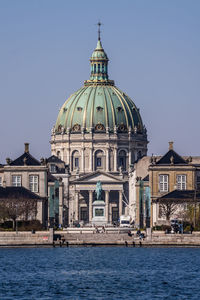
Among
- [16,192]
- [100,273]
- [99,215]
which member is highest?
[16,192]

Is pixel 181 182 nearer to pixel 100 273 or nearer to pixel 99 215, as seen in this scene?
pixel 99 215

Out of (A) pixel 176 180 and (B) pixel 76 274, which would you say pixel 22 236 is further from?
(A) pixel 176 180

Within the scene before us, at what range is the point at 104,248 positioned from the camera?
11788 cm

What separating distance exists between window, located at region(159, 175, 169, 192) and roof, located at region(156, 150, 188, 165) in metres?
2.03

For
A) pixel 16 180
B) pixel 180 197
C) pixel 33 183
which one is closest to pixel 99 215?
pixel 33 183

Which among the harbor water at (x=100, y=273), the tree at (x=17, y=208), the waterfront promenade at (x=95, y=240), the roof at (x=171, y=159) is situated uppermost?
the roof at (x=171, y=159)

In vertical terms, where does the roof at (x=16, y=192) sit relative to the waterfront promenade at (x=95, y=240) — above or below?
above

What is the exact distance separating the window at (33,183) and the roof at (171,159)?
17105mm

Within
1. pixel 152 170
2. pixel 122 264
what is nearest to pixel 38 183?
pixel 152 170

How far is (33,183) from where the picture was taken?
17038cm

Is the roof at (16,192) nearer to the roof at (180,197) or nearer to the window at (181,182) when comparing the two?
the roof at (180,197)

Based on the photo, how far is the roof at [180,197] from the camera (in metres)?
150

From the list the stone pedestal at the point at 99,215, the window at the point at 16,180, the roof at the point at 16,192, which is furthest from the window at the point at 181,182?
the window at the point at 16,180

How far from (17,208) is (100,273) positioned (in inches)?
2180
